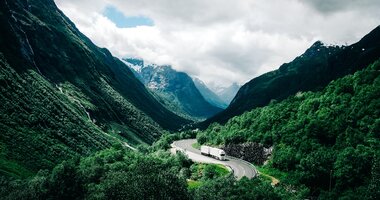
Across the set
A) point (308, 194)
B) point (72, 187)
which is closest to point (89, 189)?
point (72, 187)

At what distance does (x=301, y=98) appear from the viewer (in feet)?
528

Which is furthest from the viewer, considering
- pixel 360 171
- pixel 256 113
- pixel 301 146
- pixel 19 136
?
pixel 19 136

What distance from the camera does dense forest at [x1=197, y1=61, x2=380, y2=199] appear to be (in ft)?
297

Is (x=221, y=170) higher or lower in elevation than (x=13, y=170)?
higher

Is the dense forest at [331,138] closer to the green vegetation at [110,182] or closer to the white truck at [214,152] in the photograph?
the white truck at [214,152]

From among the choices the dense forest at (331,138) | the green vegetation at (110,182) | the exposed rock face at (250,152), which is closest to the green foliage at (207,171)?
the green vegetation at (110,182)

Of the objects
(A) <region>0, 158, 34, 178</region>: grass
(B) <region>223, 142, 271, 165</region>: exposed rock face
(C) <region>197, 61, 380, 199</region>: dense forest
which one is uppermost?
(C) <region>197, 61, 380, 199</region>: dense forest

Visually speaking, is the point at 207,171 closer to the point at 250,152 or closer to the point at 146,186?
the point at 250,152

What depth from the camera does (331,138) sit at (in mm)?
114188

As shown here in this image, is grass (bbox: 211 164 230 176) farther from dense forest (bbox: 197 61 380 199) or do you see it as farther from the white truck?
dense forest (bbox: 197 61 380 199)

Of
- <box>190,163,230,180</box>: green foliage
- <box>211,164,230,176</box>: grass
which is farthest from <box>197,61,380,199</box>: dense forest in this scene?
<box>190,163,230,180</box>: green foliage

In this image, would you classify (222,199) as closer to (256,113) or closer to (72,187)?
(72,187)

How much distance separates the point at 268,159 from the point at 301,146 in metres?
17.5

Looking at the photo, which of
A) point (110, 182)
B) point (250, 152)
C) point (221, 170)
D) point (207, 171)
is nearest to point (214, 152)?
point (250, 152)
